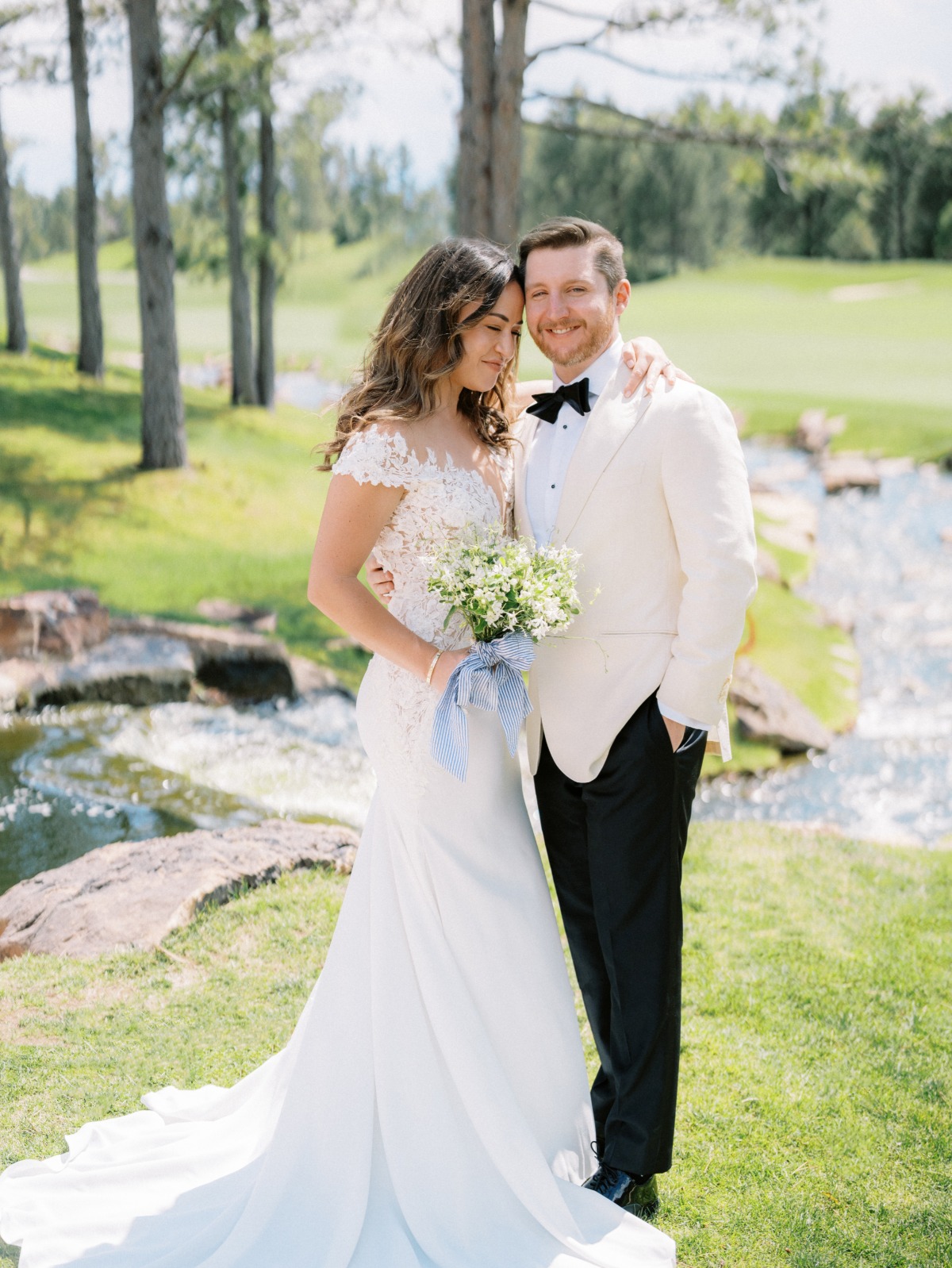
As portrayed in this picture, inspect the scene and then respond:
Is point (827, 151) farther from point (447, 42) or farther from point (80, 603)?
point (80, 603)

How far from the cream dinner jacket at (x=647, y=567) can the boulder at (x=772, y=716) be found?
20.6 ft

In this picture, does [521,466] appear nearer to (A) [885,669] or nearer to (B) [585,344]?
(B) [585,344]

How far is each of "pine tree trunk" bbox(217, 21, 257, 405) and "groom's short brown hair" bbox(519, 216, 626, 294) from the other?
41.7 ft

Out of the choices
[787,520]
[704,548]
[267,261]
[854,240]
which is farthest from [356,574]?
[854,240]

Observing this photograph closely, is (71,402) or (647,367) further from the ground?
(647,367)

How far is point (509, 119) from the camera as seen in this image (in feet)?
26.8

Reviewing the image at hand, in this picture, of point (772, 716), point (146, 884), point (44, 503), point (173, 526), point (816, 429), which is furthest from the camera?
point (816, 429)

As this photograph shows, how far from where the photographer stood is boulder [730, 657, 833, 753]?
29.8ft

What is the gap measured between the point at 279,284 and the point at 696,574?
603 inches

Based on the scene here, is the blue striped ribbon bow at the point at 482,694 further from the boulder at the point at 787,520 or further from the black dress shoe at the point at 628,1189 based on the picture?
the boulder at the point at 787,520

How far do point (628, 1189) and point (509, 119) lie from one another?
741 cm

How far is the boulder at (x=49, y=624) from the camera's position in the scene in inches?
316

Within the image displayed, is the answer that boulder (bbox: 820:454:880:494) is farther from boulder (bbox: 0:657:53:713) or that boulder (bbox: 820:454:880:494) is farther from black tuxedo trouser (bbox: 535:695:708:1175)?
black tuxedo trouser (bbox: 535:695:708:1175)

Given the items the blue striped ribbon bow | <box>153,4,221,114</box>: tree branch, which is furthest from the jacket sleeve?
<box>153,4,221,114</box>: tree branch
